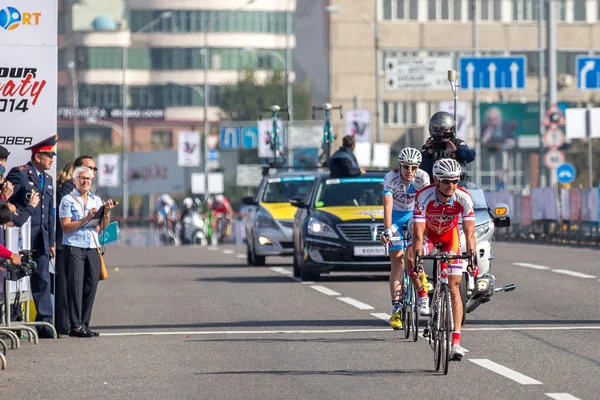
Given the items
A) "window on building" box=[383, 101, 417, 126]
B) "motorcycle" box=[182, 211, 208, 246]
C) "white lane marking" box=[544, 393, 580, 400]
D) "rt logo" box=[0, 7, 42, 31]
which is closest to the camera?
"white lane marking" box=[544, 393, 580, 400]

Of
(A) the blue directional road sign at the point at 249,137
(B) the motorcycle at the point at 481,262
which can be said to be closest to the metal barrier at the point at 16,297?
(B) the motorcycle at the point at 481,262

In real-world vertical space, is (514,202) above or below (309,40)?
below

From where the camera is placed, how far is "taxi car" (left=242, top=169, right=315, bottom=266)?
3008 cm

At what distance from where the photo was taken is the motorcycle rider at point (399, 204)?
15086 millimetres

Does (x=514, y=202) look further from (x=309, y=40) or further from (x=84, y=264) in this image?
(x=309, y=40)

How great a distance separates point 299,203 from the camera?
24203 millimetres

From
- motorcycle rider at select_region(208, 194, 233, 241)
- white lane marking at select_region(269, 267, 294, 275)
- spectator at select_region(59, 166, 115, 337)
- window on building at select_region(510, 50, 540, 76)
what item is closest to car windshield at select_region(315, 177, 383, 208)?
white lane marking at select_region(269, 267, 294, 275)

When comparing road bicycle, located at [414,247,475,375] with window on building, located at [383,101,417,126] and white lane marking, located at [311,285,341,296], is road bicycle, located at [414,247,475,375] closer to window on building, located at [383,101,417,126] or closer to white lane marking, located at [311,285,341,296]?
white lane marking, located at [311,285,341,296]

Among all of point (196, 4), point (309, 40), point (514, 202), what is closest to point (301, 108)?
point (309, 40)

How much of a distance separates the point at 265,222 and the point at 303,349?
16.4 meters

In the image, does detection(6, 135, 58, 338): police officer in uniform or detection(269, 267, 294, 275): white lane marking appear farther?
detection(269, 267, 294, 275): white lane marking

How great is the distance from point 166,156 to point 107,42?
61200mm

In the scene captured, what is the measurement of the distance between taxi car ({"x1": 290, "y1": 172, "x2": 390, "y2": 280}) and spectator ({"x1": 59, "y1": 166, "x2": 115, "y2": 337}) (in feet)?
24.1

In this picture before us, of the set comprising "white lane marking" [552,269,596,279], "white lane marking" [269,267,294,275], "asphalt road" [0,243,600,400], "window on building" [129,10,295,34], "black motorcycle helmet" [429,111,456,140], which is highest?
"window on building" [129,10,295,34]
